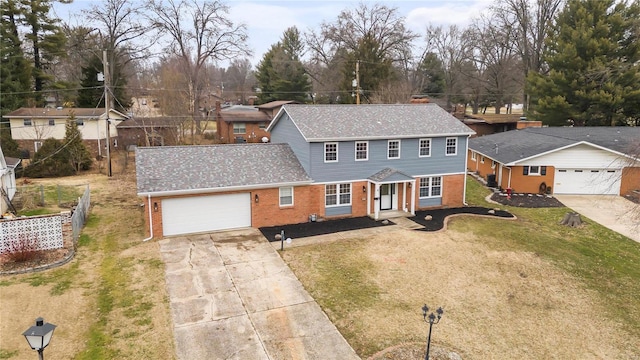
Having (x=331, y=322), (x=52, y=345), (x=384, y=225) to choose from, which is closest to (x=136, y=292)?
(x=52, y=345)

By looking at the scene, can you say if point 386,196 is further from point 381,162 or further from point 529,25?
point 529,25

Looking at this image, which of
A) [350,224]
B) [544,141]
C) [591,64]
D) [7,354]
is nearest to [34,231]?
[7,354]

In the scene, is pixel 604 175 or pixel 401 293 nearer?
pixel 401 293

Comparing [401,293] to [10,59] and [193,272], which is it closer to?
[193,272]

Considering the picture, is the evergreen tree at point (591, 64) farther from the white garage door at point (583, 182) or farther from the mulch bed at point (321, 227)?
the mulch bed at point (321, 227)

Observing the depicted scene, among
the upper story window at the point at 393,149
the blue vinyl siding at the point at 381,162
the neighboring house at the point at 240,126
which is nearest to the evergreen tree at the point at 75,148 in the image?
the neighboring house at the point at 240,126

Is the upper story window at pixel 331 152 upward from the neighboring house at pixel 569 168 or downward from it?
upward
